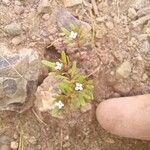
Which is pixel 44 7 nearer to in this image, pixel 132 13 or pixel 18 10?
pixel 18 10

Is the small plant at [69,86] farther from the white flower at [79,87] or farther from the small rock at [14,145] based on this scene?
the small rock at [14,145]

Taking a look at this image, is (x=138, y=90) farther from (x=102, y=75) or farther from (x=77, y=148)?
(x=77, y=148)

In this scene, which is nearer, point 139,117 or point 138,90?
point 139,117

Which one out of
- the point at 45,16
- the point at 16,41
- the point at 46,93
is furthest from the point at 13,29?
the point at 46,93

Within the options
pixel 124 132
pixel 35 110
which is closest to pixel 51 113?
pixel 35 110

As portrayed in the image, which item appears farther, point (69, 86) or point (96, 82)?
point (96, 82)

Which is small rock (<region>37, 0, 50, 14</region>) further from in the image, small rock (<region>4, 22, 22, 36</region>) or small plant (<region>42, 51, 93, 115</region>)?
small plant (<region>42, 51, 93, 115</region>)

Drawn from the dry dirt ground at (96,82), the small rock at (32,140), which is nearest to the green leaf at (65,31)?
the dry dirt ground at (96,82)
